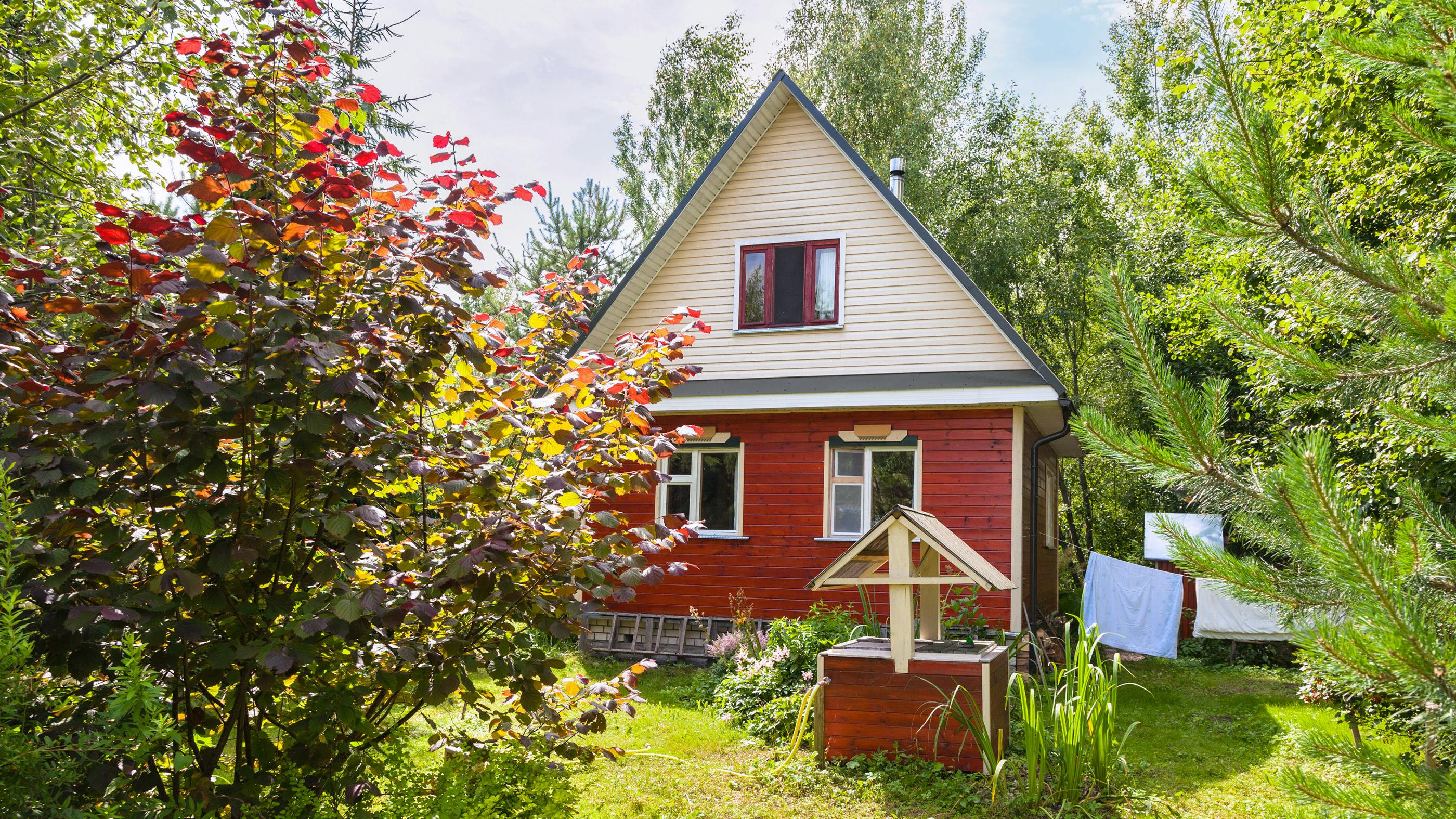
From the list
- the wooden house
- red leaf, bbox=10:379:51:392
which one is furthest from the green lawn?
red leaf, bbox=10:379:51:392

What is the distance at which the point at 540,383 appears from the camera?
153 inches

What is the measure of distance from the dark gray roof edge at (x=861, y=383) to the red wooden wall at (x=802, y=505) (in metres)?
0.45

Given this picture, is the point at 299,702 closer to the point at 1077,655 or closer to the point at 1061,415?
the point at 1077,655

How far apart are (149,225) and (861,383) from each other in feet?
30.7

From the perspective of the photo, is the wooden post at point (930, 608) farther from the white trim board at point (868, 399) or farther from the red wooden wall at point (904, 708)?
the white trim board at point (868, 399)

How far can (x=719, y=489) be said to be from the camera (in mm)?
12273

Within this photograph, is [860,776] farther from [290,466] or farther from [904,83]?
[904,83]

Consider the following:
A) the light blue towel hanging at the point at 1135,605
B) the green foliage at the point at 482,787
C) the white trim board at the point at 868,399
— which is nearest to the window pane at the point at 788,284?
the white trim board at the point at 868,399

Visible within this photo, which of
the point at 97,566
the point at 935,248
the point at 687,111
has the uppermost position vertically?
the point at 687,111

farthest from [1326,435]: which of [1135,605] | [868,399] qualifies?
[1135,605]

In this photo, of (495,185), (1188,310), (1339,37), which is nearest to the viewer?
(1339,37)

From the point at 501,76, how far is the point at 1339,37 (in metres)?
17.3

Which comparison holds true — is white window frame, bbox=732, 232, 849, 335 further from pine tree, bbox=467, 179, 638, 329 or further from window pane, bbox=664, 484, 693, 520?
pine tree, bbox=467, 179, 638, 329

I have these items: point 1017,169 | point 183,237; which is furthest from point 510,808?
point 1017,169
